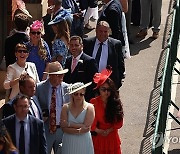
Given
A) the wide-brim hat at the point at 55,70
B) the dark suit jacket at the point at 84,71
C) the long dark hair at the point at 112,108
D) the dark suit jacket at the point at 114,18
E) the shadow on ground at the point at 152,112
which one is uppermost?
the dark suit jacket at the point at 114,18

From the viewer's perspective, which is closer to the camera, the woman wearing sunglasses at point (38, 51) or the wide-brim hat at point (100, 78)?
the wide-brim hat at point (100, 78)

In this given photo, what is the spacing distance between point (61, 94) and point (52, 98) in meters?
0.15

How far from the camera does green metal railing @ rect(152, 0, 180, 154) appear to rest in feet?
28.1

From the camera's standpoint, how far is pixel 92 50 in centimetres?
1152

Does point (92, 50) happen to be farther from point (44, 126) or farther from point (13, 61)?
point (44, 126)

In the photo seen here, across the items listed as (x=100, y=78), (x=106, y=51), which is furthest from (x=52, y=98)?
(x=106, y=51)

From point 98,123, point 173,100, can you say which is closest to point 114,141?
point 98,123

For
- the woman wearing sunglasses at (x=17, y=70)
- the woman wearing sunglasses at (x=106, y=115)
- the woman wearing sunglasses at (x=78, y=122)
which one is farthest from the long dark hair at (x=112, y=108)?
the woman wearing sunglasses at (x=17, y=70)

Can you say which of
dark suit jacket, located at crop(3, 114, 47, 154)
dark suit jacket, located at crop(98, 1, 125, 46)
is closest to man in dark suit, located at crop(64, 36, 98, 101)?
dark suit jacket, located at crop(3, 114, 47, 154)

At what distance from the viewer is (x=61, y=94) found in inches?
393

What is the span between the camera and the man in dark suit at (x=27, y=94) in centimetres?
927

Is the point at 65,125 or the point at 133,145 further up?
the point at 65,125

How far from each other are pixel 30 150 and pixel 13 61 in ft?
8.07

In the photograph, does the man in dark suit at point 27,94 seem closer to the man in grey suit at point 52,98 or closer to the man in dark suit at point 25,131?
the man in dark suit at point 25,131
